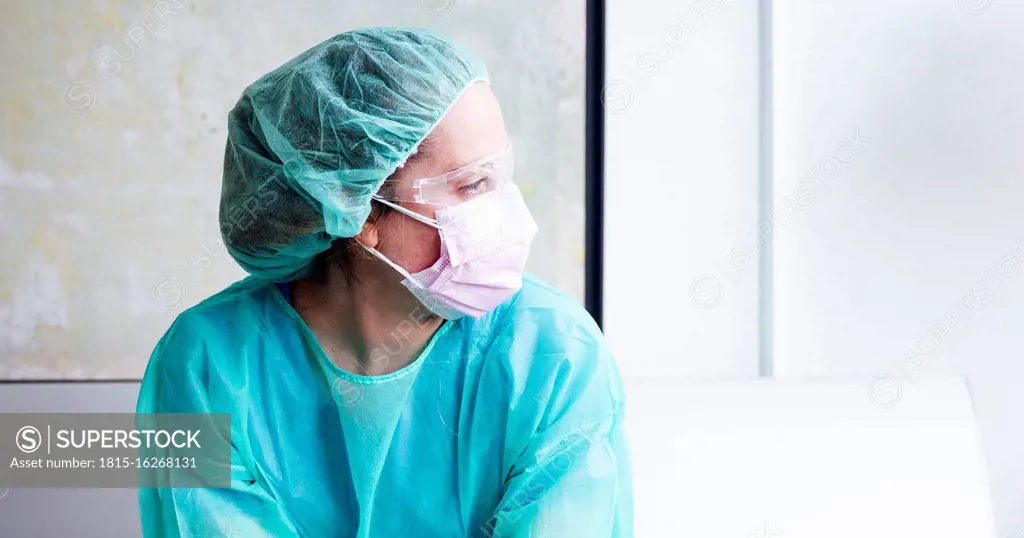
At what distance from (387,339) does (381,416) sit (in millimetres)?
104

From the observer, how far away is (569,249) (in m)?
1.91

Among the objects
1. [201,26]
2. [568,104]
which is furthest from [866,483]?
[201,26]

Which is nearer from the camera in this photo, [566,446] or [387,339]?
[566,446]

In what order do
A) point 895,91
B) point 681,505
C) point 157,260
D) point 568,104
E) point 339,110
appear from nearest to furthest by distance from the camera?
point 339,110
point 681,505
point 157,260
point 568,104
point 895,91

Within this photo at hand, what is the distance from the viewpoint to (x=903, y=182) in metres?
2.05

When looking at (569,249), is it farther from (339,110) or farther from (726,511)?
(339,110)

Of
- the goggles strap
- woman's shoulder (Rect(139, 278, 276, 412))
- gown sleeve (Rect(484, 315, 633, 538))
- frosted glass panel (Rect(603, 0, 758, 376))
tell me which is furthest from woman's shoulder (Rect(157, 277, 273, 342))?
frosted glass panel (Rect(603, 0, 758, 376))

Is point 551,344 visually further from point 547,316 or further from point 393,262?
point 393,262

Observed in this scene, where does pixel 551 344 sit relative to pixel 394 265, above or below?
below

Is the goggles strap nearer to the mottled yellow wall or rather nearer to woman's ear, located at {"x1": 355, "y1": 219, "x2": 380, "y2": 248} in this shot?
woman's ear, located at {"x1": 355, "y1": 219, "x2": 380, "y2": 248}

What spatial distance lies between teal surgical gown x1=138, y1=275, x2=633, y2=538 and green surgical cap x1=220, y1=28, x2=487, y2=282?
0.18 metres

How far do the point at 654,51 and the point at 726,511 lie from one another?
107 centimetres

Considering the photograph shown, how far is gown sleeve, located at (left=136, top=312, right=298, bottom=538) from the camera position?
3.43 feet

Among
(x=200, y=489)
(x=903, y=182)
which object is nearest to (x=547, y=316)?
(x=200, y=489)
